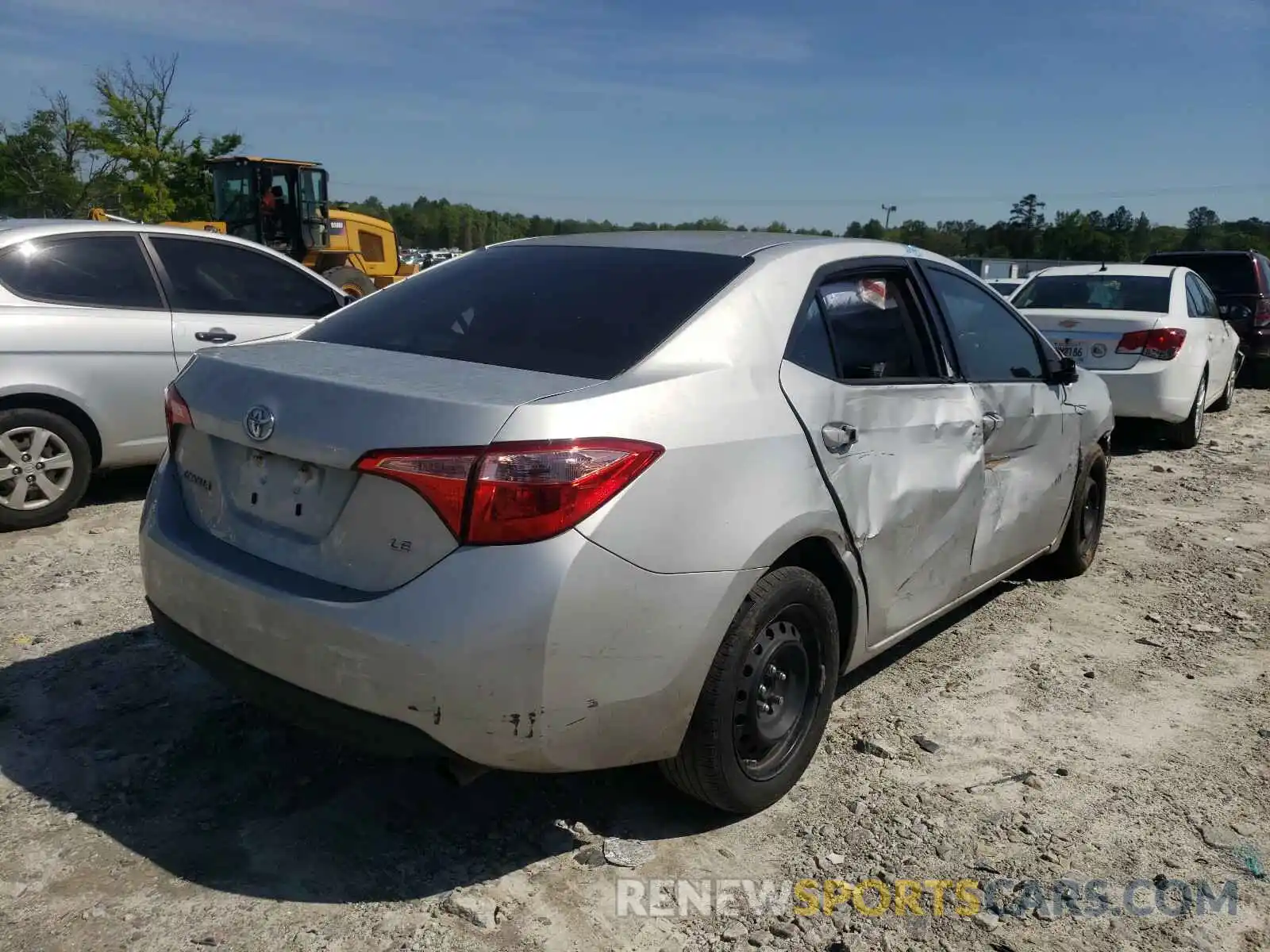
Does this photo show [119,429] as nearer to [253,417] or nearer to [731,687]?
[253,417]

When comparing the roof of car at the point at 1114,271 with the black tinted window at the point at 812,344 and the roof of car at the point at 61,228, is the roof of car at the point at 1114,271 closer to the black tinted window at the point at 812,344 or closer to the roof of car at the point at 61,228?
the roof of car at the point at 61,228

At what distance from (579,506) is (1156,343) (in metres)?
7.94

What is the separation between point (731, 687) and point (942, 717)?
4.62 ft

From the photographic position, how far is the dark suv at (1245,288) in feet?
44.1

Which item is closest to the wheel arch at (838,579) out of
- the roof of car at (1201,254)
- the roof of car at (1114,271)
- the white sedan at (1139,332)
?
the white sedan at (1139,332)

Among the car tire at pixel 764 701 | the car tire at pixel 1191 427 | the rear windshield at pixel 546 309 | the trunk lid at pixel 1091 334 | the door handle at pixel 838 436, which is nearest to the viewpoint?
the car tire at pixel 764 701

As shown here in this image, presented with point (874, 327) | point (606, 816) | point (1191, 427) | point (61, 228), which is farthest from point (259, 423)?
point (1191, 427)

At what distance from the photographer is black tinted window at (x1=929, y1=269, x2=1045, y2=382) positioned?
3984 mm

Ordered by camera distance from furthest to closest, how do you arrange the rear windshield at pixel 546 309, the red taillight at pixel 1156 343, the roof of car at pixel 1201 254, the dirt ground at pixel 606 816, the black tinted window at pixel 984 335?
the roof of car at pixel 1201 254, the red taillight at pixel 1156 343, the black tinted window at pixel 984 335, the rear windshield at pixel 546 309, the dirt ground at pixel 606 816

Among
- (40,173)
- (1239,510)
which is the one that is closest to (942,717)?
(1239,510)

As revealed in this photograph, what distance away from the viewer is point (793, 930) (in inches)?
101

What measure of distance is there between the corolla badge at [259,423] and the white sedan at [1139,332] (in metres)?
7.26

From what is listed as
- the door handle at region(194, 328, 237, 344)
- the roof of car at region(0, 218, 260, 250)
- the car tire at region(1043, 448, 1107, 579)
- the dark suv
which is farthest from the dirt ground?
the dark suv

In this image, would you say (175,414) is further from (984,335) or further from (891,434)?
(984,335)
